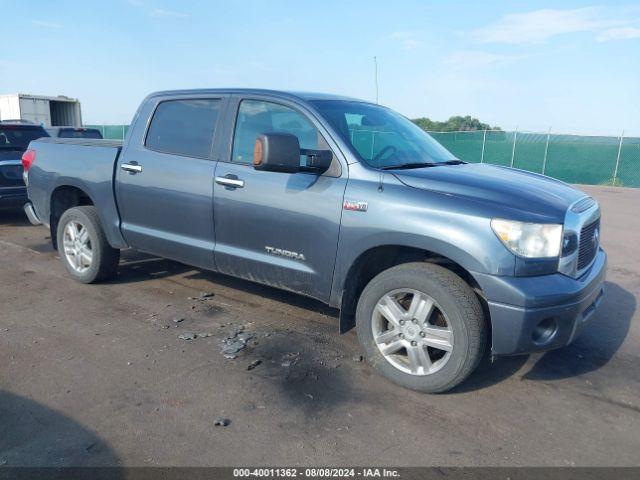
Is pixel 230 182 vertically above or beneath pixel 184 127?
beneath

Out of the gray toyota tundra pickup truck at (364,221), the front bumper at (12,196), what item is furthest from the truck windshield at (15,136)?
the gray toyota tundra pickup truck at (364,221)

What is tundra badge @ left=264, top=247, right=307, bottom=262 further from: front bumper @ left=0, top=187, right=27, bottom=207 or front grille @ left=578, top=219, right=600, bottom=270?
front bumper @ left=0, top=187, right=27, bottom=207

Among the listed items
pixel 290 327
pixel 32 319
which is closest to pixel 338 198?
pixel 290 327

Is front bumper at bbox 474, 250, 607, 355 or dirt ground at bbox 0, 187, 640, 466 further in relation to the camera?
front bumper at bbox 474, 250, 607, 355

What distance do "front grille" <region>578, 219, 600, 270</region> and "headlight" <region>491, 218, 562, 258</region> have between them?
41 cm

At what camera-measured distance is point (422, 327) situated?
3.39 meters

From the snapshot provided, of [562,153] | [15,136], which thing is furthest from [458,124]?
[15,136]

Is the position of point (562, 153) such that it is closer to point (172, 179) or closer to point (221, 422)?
point (172, 179)

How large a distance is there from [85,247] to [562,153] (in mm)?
20531

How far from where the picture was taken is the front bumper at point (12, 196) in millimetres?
8438

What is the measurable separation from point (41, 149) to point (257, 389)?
13.2ft

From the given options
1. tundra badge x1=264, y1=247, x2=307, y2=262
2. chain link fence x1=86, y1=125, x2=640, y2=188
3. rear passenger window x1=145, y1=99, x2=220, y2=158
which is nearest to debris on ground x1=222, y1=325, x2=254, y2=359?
tundra badge x1=264, y1=247, x2=307, y2=262

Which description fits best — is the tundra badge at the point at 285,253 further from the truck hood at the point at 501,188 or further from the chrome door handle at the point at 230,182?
the truck hood at the point at 501,188

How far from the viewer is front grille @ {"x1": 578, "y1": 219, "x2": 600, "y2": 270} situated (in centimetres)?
345
